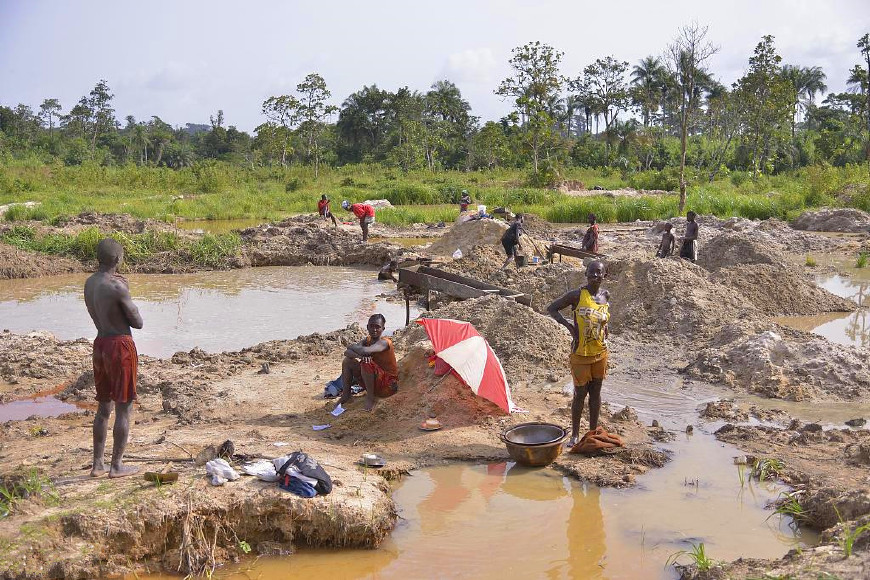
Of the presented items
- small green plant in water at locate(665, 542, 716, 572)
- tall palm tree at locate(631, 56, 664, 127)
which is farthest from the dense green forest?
small green plant in water at locate(665, 542, 716, 572)

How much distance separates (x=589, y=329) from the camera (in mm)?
6434

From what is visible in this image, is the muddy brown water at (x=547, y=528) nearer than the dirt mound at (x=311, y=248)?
Yes

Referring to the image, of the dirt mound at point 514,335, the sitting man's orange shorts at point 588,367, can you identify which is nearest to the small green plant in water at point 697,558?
the sitting man's orange shorts at point 588,367

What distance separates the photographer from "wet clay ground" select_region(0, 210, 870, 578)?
4789 mm

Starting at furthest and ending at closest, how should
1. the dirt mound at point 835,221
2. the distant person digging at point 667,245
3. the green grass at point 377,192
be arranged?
the green grass at point 377,192 < the dirt mound at point 835,221 < the distant person digging at point 667,245

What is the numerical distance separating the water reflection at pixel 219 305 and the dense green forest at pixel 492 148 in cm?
1158

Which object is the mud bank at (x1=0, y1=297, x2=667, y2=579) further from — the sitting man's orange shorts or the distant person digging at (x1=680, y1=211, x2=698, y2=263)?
the distant person digging at (x1=680, y1=211, x2=698, y2=263)

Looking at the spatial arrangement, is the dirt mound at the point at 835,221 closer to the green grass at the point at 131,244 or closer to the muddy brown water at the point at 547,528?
the green grass at the point at 131,244

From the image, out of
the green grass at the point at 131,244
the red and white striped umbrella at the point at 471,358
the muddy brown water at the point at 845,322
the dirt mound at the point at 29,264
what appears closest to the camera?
the red and white striped umbrella at the point at 471,358

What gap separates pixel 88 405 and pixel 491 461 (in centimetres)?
470

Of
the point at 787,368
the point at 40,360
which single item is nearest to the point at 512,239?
the point at 787,368

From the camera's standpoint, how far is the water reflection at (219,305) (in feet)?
39.5

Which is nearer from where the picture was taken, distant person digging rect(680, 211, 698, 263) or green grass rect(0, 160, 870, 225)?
distant person digging rect(680, 211, 698, 263)

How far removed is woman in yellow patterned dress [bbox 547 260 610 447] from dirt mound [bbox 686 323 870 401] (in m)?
3.01
